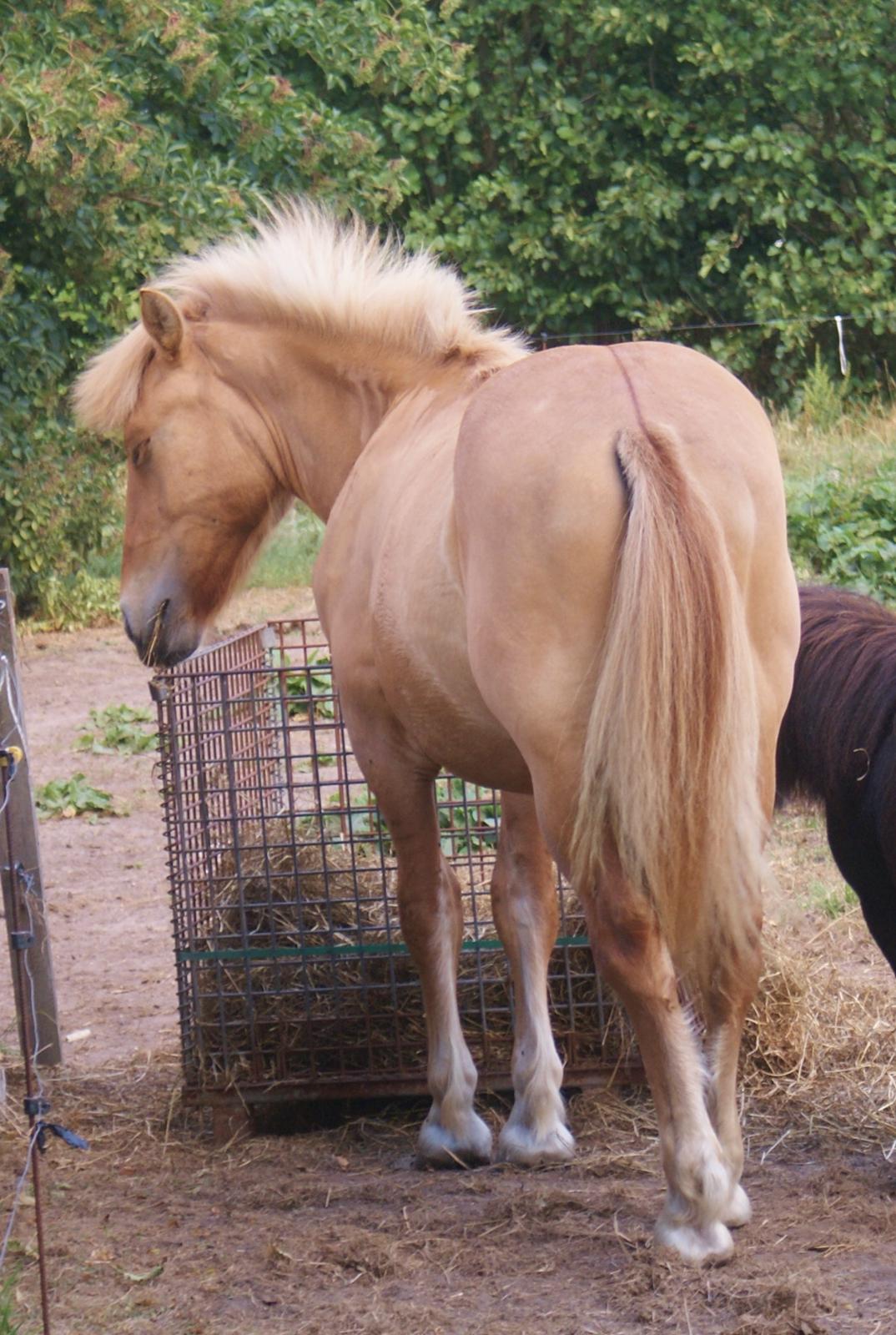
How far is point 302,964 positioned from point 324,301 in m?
1.76

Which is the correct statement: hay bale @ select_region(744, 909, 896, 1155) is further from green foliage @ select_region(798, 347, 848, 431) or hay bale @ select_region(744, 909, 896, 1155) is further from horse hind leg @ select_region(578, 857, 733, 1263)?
green foliage @ select_region(798, 347, 848, 431)

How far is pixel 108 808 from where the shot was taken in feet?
22.5

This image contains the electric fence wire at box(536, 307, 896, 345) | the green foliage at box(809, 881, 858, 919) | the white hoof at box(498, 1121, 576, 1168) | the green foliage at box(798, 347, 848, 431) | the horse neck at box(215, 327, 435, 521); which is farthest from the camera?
the electric fence wire at box(536, 307, 896, 345)

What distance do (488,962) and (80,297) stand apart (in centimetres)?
740

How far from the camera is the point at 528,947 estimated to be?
360 centimetres

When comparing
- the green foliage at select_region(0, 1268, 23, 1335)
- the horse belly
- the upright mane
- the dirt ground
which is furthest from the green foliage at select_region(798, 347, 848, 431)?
the green foliage at select_region(0, 1268, 23, 1335)

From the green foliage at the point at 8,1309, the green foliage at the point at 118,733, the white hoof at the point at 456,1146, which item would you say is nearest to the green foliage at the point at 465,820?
the white hoof at the point at 456,1146

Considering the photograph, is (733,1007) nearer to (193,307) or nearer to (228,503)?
(228,503)

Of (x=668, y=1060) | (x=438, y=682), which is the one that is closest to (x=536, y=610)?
(x=438, y=682)

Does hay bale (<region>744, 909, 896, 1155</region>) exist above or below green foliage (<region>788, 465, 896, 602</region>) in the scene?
below

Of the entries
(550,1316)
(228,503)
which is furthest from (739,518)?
(228,503)

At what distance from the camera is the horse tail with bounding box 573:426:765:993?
243cm

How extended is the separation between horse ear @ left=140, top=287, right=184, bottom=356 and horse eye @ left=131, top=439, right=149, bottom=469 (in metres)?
0.24

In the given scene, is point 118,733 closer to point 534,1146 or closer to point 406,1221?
point 534,1146
